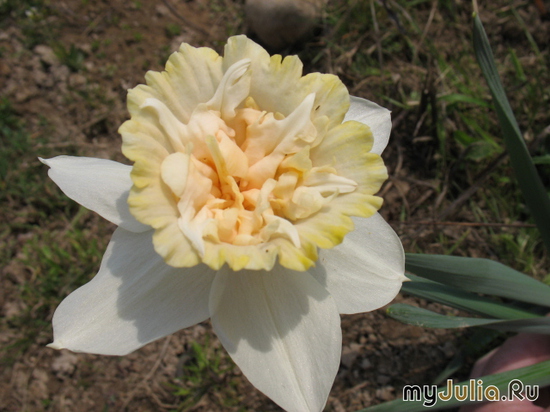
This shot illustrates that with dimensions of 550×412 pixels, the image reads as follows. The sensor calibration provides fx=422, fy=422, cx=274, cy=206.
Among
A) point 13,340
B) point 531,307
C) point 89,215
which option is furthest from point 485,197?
point 13,340

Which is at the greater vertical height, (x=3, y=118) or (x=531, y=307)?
(x=531, y=307)

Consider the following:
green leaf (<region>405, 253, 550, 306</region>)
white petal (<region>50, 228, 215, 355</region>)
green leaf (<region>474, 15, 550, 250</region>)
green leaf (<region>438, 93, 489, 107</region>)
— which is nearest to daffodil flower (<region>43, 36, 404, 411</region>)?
white petal (<region>50, 228, 215, 355</region>)

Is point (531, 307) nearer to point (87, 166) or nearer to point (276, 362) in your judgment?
point (276, 362)

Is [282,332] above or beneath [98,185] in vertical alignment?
beneath

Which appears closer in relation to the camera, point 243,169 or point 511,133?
point 243,169

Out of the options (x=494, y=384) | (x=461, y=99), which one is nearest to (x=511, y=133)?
(x=494, y=384)

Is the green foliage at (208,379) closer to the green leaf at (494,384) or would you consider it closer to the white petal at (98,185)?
the green leaf at (494,384)

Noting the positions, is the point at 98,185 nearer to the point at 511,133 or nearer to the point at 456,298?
the point at 456,298

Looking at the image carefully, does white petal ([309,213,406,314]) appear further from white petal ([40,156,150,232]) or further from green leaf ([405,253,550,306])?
white petal ([40,156,150,232])
